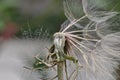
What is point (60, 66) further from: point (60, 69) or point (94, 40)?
point (94, 40)

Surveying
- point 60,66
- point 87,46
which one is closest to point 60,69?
point 60,66

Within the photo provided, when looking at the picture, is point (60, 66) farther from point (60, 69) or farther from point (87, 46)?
point (87, 46)

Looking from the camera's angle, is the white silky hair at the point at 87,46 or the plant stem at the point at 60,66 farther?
the white silky hair at the point at 87,46

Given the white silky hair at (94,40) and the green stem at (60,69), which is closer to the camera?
the green stem at (60,69)

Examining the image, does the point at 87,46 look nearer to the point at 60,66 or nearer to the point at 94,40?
the point at 94,40

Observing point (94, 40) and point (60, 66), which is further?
Answer: point (94, 40)

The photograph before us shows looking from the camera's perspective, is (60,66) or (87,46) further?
(87,46)

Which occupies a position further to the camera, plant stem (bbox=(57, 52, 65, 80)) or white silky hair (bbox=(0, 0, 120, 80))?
white silky hair (bbox=(0, 0, 120, 80))

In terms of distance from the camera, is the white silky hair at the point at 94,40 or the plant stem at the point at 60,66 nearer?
the plant stem at the point at 60,66

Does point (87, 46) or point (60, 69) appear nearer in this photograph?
point (60, 69)

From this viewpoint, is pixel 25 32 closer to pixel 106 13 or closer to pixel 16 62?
pixel 16 62

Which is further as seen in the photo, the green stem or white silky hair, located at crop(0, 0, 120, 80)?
white silky hair, located at crop(0, 0, 120, 80)

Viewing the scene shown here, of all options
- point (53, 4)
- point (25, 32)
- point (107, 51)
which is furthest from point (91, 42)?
point (53, 4)
